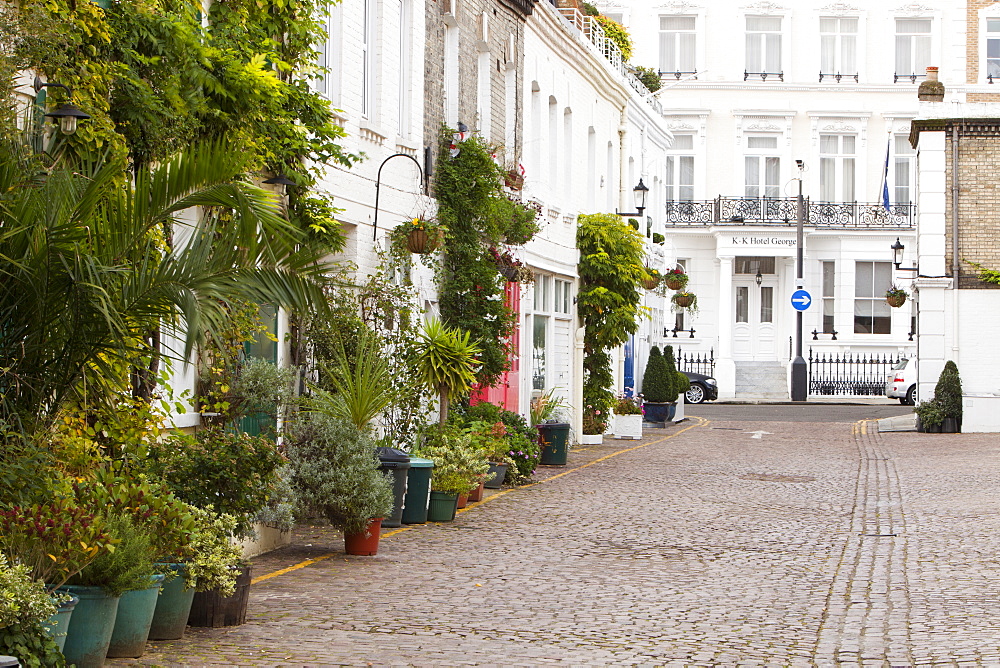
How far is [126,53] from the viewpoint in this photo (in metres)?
8.81

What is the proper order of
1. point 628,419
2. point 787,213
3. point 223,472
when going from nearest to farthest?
point 223,472 < point 628,419 < point 787,213

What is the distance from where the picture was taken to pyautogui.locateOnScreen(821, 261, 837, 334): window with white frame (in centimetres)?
4594

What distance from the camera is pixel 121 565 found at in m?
6.52

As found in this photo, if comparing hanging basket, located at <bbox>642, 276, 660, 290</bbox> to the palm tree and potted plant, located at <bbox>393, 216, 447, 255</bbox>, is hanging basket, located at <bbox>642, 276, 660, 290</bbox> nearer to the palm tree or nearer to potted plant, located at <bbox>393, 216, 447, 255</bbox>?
potted plant, located at <bbox>393, 216, 447, 255</bbox>

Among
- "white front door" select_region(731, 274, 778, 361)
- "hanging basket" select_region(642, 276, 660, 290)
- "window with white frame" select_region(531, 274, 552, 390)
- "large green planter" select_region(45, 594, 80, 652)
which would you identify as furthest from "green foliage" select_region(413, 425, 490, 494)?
"white front door" select_region(731, 274, 778, 361)

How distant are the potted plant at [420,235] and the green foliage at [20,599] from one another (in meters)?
8.94

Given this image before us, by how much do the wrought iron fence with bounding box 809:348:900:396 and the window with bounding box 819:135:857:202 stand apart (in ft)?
18.4

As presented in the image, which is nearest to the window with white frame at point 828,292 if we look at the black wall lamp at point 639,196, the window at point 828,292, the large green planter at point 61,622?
the window at point 828,292

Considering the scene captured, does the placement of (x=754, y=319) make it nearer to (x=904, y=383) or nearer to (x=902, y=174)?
(x=902, y=174)

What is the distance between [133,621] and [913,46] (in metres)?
43.5

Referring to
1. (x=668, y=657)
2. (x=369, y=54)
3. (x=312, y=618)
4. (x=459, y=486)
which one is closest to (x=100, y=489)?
(x=312, y=618)

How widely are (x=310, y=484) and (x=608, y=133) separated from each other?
16.9 m

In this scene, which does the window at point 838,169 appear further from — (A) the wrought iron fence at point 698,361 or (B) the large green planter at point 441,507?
(B) the large green planter at point 441,507

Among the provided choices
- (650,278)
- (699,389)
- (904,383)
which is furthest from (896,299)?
(650,278)
